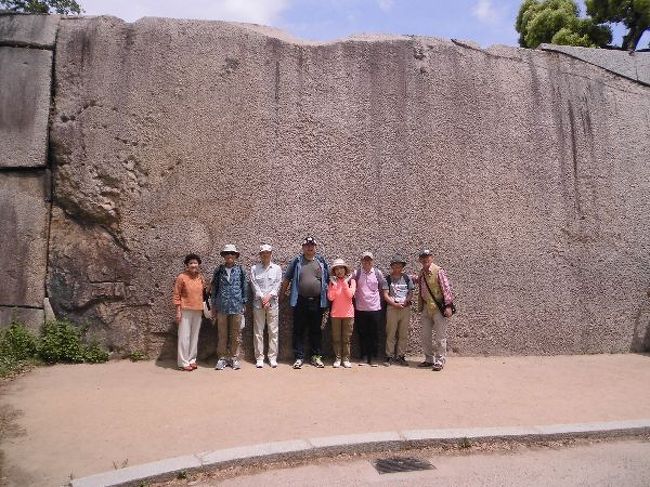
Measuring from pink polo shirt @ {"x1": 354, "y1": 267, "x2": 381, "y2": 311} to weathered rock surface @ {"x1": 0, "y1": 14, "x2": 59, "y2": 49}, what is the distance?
4776 mm

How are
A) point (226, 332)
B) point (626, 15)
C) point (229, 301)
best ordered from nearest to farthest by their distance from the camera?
point (229, 301) < point (226, 332) < point (626, 15)

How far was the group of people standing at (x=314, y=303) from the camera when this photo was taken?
6125 millimetres

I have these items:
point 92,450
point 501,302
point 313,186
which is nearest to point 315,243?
point 313,186

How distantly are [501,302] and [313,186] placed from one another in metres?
2.87

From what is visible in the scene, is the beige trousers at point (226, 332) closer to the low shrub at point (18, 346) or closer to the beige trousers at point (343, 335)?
the beige trousers at point (343, 335)

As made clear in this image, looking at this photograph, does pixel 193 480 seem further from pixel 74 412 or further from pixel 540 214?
pixel 540 214

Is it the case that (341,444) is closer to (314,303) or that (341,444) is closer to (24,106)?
(314,303)

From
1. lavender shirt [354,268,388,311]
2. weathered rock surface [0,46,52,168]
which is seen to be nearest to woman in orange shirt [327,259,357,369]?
lavender shirt [354,268,388,311]

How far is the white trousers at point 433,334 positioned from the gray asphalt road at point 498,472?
236 centimetres

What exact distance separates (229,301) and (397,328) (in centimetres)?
206

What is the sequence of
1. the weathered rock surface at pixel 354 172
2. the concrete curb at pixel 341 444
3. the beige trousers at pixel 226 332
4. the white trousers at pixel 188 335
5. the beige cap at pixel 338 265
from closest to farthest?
the concrete curb at pixel 341 444 < the white trousers at pixel 188 335 < the beige trousers at pixel 226 332 < the beige cap at pixel 338 265 < the weathered rock surface at pixel 354 172

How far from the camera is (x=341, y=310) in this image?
629 centimetres

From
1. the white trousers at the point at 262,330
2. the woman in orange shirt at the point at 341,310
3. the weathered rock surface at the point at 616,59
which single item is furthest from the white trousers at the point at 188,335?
the weathered rock surface at the point at 616,59

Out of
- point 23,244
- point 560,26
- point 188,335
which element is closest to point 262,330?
point 188,335
